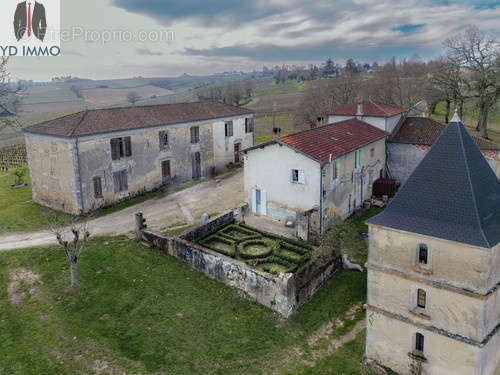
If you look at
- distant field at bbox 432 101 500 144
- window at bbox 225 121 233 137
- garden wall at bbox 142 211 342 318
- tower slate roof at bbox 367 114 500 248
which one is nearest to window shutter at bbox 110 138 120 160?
garden wall at bbox 142 211 342 318

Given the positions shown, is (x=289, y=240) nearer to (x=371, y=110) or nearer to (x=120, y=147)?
(x=120, y=147)

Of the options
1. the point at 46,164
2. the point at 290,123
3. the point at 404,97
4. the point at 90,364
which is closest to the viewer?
the point at 90,364

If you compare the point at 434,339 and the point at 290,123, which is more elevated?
the point at 290,123

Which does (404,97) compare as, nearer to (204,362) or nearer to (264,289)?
(264,289)

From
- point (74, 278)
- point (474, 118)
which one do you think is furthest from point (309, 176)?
point (474, 118)

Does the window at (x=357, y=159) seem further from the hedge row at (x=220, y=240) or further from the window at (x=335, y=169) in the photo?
the hedge row at (x=220, y=240)

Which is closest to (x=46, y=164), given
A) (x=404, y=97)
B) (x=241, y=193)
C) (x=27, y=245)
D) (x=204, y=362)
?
(x=27, y=245)

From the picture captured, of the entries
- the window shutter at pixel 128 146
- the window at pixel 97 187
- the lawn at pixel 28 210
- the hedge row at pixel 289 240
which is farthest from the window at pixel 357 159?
the window at pixel 97 187
